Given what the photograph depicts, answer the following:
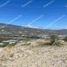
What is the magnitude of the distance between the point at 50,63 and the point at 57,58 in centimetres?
108

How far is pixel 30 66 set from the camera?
991cm

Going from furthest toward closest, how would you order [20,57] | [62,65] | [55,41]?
[55,41] → [20,57] → [62,65]

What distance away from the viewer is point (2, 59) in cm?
1157

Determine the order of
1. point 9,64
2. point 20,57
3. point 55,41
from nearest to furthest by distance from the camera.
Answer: point 9,64
point 20,57
point 55,41

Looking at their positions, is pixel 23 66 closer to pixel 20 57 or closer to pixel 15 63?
pixel 15 63

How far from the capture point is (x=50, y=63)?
10.3m

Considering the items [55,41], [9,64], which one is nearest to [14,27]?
[55,41]

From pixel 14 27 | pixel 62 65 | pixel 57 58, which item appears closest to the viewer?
pixel 62 65

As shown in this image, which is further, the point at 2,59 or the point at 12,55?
the point at 12,55

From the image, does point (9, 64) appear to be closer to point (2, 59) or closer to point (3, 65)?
point (3, 65)

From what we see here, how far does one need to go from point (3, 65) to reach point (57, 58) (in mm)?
3363

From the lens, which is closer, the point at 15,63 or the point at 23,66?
the point at 23,66

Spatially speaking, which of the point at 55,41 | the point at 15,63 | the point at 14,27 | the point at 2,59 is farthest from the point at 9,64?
the point at 14,27

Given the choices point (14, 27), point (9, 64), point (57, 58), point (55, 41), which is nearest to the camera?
point (9, 64)
